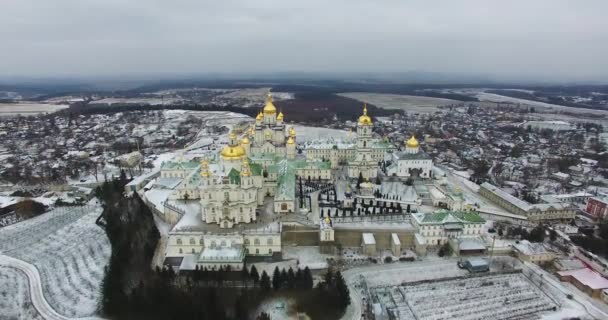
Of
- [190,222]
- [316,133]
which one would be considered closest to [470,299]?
[190,222]

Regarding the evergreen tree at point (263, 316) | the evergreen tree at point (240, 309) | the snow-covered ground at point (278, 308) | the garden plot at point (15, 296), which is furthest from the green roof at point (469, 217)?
the garden plot at point (15, 296)

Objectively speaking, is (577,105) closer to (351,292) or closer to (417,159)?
(417,159)

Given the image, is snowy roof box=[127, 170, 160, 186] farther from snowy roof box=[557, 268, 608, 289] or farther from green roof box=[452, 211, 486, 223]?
snowy roof box=[557, 268, 608, 289]

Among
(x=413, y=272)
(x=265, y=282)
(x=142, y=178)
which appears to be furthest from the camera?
(x=142, y=178)

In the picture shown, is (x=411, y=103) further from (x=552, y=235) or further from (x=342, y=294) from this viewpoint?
(x=342, y=294)

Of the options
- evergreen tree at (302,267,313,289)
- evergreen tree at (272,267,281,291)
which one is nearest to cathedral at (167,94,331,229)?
evergreen tree at (272,267,281,291)

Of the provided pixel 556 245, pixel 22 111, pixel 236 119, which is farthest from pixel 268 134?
pixel 22 111
